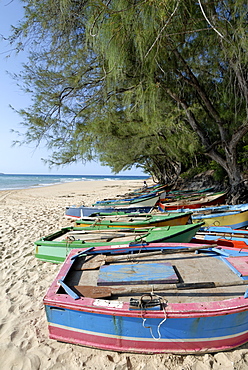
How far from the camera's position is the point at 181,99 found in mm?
6875

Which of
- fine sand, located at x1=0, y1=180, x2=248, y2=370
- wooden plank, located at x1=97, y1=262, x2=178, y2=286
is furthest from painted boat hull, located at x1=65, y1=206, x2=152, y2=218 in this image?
wooden plank, located at x1=97, y1=262, x2=178, y2=286

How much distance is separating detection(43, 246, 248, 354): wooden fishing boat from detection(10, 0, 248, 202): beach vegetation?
101 inches

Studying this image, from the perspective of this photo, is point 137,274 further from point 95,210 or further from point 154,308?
point 95,210

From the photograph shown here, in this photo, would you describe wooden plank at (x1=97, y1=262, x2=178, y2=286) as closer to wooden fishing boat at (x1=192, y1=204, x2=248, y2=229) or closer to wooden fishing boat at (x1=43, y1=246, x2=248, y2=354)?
wooden fishing boat at (x1=43, y1=246, x2=248, y2=354)

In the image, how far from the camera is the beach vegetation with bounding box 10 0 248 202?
3.12m

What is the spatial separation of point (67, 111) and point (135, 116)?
2419 millimetres

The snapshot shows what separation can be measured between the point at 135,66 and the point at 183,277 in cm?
425

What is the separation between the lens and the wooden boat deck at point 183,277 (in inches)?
96.3

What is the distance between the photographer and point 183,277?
2.77 m

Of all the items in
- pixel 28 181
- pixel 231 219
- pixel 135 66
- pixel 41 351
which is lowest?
pixel 41 351

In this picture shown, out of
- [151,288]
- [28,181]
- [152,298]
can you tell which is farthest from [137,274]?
[28,181]

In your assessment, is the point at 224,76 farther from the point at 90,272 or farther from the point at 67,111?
the point at 90,272

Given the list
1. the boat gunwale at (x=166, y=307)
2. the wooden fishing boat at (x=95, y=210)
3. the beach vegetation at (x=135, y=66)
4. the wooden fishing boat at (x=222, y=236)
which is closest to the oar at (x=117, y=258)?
the boat gunwale at (x=166, y=307)

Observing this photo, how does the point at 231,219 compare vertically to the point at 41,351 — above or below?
above
